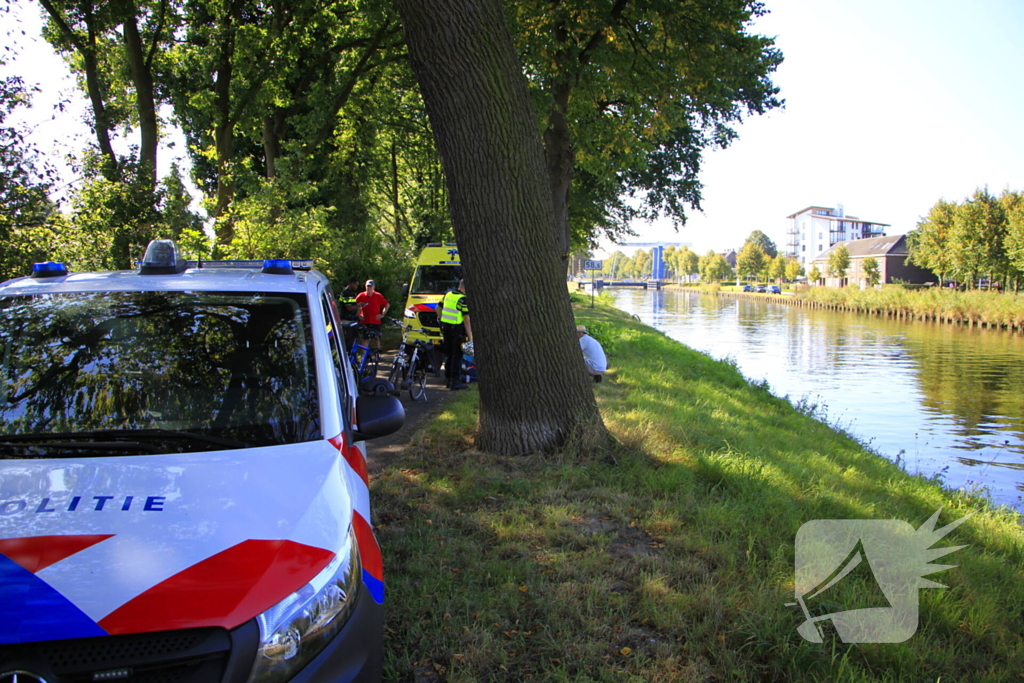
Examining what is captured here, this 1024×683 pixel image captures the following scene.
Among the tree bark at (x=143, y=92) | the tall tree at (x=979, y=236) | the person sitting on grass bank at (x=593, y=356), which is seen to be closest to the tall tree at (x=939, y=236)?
the tall tree at (x=979, y=236)

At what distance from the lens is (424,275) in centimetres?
1764

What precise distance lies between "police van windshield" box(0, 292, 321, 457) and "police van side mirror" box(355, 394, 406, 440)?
357 mm

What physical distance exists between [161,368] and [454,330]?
8871 millimetres

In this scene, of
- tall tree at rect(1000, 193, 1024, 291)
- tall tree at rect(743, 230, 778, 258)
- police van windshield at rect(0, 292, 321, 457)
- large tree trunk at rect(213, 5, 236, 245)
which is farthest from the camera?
tall tree at rect(743, 230, 778, 258)

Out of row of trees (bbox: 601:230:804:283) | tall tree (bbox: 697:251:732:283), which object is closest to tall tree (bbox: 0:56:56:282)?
row of trees (bbox: 601:230:804:283)

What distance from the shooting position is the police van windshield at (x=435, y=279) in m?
17.3

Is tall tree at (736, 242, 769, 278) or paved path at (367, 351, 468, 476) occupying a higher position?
tall tree at (736, 242, 769, 278)

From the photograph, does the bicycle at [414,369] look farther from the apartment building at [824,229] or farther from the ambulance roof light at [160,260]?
the apartment building at [824,229]

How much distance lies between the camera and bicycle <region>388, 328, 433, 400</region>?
11.7m

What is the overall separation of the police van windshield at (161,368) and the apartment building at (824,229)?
15962cm

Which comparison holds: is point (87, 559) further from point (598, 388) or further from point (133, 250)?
point (133, 250)

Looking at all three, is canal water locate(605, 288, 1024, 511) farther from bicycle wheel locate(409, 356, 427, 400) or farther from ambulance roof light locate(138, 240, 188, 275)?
ambulance roof light locate(138, 240, 188, 275)

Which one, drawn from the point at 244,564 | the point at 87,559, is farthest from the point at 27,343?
the point at 244,564

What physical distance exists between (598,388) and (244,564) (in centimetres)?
991
